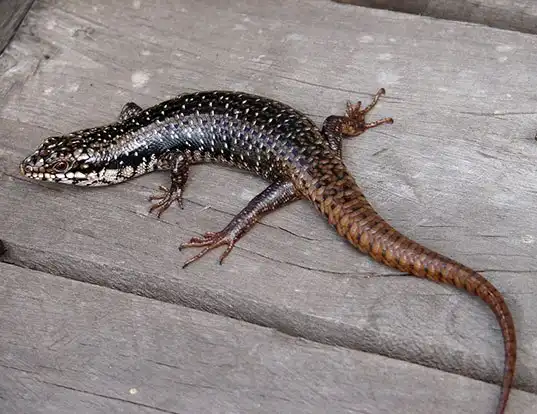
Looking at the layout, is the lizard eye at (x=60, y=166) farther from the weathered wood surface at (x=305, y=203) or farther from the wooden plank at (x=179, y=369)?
the wooden plank at (x=179, y=369)

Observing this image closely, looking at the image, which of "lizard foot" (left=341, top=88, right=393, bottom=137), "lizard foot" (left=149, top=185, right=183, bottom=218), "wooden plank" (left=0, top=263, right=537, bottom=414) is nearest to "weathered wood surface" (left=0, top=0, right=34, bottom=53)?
"lizard foot" (left=149, top=185, right=183, bottom=218)

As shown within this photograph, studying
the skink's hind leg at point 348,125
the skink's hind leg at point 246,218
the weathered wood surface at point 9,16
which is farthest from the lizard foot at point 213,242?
the weathered wood surface at point 9,16

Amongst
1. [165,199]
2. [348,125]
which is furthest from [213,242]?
[348,125]

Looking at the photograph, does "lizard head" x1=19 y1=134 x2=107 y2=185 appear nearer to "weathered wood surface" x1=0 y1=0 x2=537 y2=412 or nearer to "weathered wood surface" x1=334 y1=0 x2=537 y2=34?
"weathered wood surface" x1=0 y1=0 x2=537 y2=412

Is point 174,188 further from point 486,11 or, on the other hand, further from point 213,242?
point 486,11

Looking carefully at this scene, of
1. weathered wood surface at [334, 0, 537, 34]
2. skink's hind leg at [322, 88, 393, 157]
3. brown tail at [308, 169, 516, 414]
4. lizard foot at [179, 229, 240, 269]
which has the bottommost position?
lizard foot at [179, 229, 240, 269]
